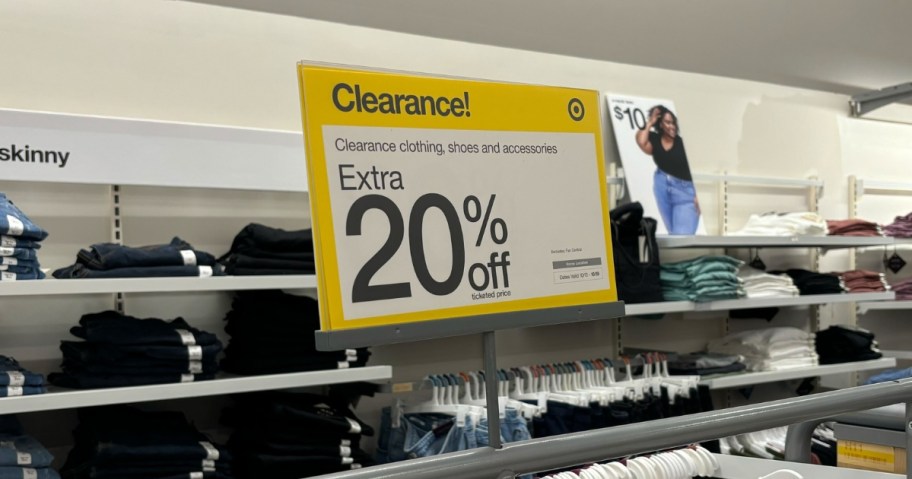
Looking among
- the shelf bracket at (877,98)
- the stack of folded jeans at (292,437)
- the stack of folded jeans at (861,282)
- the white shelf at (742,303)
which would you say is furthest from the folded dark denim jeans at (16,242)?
the shelf bracket at (877,98)

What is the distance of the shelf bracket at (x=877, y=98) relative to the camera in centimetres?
482

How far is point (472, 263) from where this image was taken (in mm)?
1079

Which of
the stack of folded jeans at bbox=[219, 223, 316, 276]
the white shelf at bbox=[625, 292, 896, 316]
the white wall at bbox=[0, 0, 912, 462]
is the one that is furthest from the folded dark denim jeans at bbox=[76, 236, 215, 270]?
the white shelf at bbox=[625, 292, 896, 316]

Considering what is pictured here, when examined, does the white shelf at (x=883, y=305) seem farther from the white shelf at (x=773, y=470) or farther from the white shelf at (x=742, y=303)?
the white shelf at (x=773, y=470)

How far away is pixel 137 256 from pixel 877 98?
4331 millimetres

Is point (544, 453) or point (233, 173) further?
point (233, 173)

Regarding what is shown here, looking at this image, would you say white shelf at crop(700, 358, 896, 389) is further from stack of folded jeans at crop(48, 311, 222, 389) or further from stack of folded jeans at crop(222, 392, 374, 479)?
stack of folded jeans at crop(48, 311, 222, 389)

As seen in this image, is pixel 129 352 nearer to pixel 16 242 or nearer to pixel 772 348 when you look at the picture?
pixel 16 242

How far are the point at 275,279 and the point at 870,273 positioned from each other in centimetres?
327

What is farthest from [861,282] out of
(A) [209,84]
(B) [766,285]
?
(A) [209,84]

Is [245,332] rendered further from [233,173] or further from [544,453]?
[544,453]

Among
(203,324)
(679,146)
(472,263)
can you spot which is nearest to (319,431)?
(203,324)

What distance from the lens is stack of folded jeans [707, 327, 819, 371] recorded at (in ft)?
12.7

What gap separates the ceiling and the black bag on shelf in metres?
0.83
